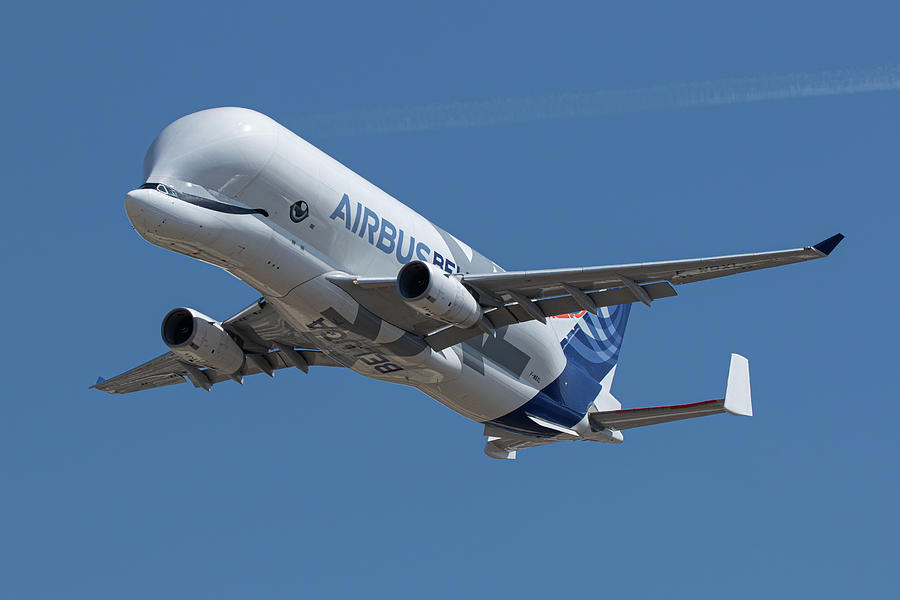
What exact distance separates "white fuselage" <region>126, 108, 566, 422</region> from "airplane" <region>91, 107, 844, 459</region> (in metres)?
0.04

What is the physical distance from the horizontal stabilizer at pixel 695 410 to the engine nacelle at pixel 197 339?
12.0 m

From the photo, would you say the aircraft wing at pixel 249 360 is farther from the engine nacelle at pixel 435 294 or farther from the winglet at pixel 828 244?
the winglet at pixel 828 244

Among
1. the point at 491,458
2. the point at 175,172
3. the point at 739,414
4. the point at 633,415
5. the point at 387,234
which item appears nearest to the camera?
the point at 175,172

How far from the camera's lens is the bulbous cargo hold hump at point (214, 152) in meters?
34.8

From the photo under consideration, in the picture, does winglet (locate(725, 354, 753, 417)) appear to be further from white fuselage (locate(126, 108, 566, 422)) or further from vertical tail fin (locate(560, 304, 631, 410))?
white fuselage (locate(126, 108, 566, 422))

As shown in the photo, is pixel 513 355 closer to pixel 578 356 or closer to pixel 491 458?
pixel 578 356

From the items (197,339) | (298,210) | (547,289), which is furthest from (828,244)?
(197,339)

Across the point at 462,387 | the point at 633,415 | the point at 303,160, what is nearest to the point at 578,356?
the point at 633,415

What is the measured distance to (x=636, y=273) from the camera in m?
35.2

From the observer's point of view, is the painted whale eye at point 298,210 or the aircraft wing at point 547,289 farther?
the painted whale eye at point 298,210

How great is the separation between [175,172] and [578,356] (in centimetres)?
1565

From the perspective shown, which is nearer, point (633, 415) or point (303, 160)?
point (303, 160)

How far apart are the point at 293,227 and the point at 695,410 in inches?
569

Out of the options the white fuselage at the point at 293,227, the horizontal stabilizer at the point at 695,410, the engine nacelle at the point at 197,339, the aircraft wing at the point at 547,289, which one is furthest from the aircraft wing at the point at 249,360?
the horizontal stabilizer at the point at 695,410
